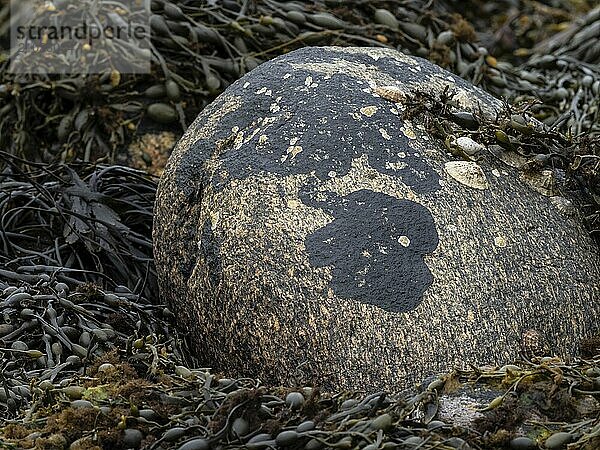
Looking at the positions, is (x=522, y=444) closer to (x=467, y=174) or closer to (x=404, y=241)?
(x=404, y=241)

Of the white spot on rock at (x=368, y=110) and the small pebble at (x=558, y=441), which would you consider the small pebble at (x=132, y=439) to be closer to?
the small pebble at (x=558, y=441)

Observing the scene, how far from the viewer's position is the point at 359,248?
232cm

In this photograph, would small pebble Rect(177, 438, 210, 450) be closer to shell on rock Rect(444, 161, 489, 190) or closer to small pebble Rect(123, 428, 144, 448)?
small pebble Rect(123, 428, 144, 448)

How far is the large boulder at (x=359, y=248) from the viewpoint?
2277mm

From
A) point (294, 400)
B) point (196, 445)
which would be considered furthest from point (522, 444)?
point (196, 445)

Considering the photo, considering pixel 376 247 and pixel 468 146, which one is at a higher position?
pixel 468 146

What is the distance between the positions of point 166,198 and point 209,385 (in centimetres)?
87

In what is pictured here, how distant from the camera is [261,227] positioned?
2.39 m

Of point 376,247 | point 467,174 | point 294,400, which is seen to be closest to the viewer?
point 294,400

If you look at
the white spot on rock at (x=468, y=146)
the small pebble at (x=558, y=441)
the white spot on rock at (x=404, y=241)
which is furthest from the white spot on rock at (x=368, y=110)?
the small pebble at (x=558, y=441)

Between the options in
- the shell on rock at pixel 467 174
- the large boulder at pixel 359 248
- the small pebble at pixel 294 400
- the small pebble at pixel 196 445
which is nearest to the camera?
the small pebble at pixel 196 445

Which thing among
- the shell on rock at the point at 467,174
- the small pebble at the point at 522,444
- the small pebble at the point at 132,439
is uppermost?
the shell on rock at the point at 467,174

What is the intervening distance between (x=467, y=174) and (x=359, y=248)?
1.19 ft

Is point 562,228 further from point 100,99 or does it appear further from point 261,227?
point 100,99
